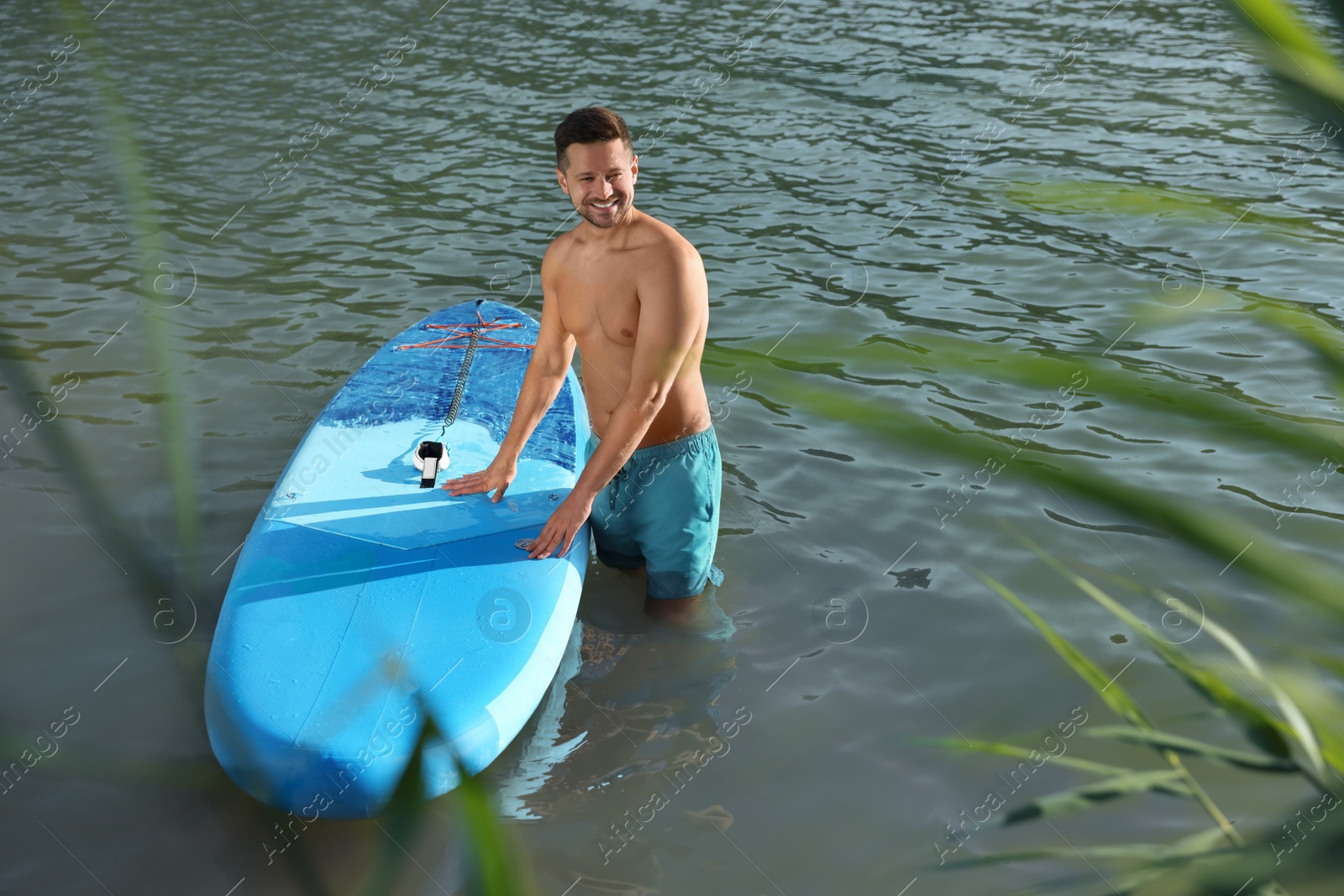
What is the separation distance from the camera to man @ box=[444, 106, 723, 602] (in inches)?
113

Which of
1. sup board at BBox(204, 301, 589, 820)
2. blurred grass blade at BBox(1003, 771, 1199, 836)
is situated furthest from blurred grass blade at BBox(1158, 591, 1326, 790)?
sup board at BBox(204, 301, 589, 820)

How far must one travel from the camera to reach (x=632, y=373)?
9.68 ft

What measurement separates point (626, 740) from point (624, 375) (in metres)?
1.19

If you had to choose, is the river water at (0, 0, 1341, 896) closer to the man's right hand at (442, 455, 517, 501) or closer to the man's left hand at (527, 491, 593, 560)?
the man's left hand at (527, 491, 593, 560)

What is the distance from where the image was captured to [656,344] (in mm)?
2943

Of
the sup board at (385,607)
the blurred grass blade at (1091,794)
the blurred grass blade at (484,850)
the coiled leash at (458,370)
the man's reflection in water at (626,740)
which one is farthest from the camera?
the coiled leash at (458,370)

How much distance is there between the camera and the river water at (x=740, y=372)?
2.88m

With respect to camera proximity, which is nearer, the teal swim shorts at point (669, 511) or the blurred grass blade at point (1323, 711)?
the blurred grass blade at point (1323, 711)

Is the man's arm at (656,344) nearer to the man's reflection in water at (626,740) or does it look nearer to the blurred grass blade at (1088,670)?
the man's reflection in water at (626,740)

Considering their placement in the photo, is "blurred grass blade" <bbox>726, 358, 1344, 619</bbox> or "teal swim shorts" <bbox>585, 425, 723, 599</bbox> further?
"teal swim shorts" <bbox>585, 425, 723, 599</bbox>

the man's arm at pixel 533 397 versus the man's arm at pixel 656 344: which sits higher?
the man's arm at pixel 656 344

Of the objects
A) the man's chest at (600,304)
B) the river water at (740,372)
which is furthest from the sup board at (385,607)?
the man's chest at (600,304)

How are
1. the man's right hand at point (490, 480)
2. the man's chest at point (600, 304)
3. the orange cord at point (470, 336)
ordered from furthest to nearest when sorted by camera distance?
the orange cord at point (470, 336) < the man's right hand at point (490, 480) < the man's chest at point (600, 304)

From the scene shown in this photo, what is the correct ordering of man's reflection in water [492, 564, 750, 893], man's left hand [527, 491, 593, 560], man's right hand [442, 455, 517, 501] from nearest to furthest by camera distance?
man's reflection in water [492, 564, 750, 893] → man's left hand [527, 491, 593, 560] → man's right hand [442, 455, 517, 501]
